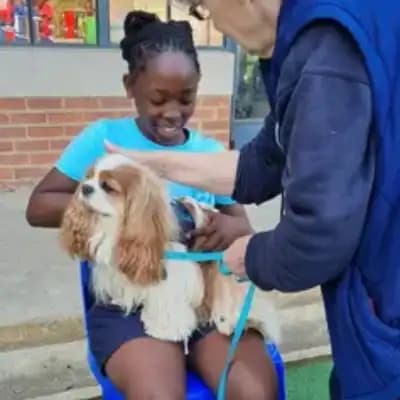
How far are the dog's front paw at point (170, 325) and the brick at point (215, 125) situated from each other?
135 inches

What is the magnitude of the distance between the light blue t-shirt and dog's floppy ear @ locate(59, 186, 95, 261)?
20 centimetres

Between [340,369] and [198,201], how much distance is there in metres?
0.96

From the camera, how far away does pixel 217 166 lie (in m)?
1.86

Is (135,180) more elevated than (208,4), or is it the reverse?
(208,4)

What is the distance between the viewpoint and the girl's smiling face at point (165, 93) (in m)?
2.28

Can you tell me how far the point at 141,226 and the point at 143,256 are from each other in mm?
80

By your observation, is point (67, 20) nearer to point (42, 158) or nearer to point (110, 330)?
point (42, 158)

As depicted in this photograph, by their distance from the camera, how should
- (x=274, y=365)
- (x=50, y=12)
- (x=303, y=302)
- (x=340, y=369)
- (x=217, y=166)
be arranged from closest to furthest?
(x=340, y=369)
(x=217, y=166)
(x=274, y=365)
(x=303, y=302)
(x=50, y=12)

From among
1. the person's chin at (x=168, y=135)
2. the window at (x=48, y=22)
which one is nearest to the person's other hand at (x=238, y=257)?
the person's chin at (x=168, y=135)

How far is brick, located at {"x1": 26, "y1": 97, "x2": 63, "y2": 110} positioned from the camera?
4.89 m

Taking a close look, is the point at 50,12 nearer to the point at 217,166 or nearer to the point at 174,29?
the point at 174,29

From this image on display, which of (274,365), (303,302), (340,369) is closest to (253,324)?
(274,365)

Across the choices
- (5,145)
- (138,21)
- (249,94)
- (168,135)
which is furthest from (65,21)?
(168,135)

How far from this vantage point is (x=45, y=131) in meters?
4.98
